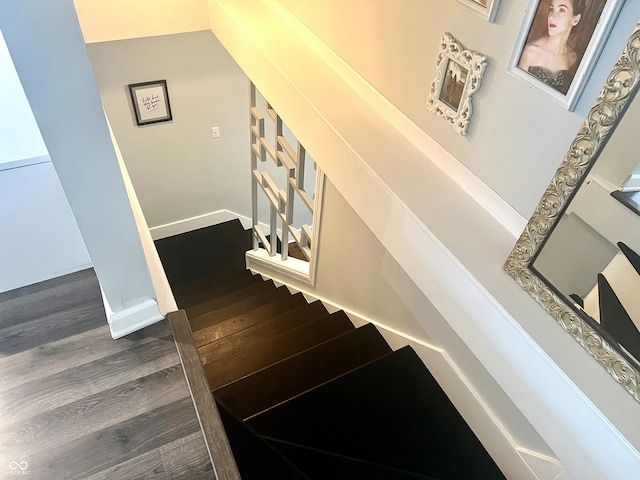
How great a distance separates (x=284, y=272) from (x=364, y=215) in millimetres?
2062

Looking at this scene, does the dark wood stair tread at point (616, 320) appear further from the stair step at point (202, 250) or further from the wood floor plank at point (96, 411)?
the stair step at point (202, 250)

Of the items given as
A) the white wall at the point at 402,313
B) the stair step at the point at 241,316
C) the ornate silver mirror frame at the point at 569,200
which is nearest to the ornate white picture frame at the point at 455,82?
the ornate silver mirror frame at the point at 569,200

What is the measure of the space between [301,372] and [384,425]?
58 centimetres

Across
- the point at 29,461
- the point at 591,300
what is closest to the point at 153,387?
the point at 29,461

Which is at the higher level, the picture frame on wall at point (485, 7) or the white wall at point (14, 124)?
the picture frame on wall at point (485, 7)

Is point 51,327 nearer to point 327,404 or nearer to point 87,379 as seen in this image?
point 87,379

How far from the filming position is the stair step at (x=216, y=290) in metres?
4.05

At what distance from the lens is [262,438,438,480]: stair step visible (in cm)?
201

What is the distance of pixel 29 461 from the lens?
162 centimetres

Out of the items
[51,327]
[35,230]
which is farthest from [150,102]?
[51,327]

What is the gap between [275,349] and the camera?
2.95 m

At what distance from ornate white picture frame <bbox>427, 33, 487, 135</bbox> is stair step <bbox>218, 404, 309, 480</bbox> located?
1.48 meters

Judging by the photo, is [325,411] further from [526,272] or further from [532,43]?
[532,43]
